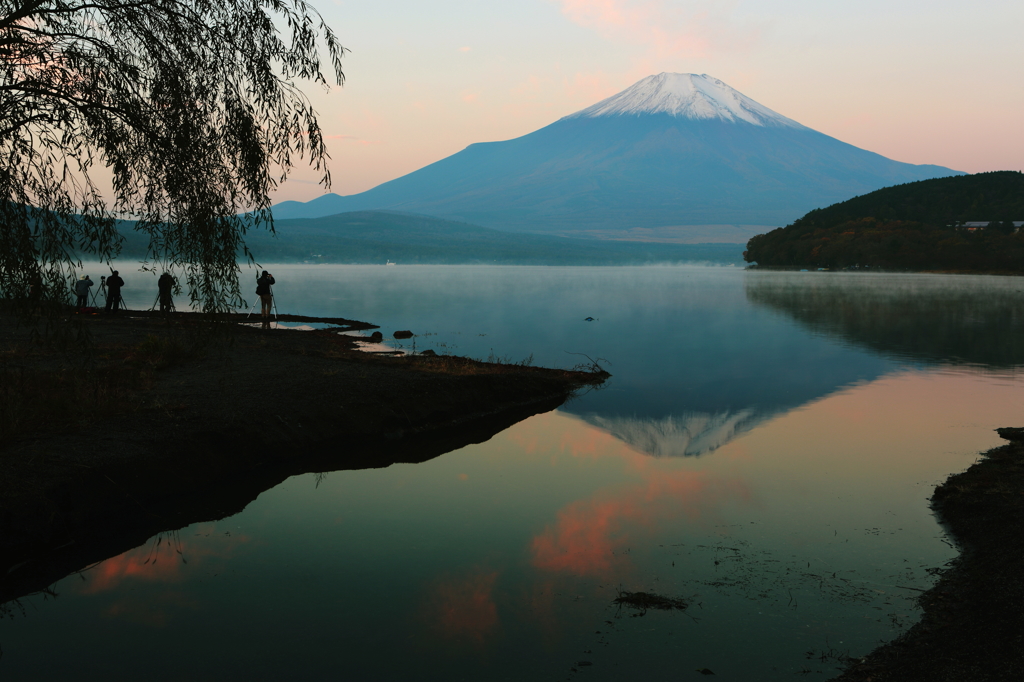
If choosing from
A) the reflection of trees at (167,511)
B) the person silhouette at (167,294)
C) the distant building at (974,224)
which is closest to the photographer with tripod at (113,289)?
the person silhouette at (167,294)

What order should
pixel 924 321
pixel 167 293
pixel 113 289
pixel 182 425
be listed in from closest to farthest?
pixel 182 425
pixel 167 293
pixel 113 289
pixel 924 321

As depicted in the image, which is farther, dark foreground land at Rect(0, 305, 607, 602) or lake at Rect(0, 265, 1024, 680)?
dark foreground land at Rect(0, 305, 607, 602)

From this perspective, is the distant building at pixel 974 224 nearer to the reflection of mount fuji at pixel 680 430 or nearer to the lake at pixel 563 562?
the lake at pixel 563 562

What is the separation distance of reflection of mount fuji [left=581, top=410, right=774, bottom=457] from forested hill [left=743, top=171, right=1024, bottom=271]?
154 meters

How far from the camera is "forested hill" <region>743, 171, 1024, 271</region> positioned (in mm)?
157125

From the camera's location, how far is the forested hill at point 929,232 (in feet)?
516

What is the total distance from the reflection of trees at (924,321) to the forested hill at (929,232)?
69790mm

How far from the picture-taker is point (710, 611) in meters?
9.38

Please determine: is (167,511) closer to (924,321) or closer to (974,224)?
(924,321)

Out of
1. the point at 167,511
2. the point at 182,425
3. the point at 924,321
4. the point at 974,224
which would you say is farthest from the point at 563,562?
the point at 974,224

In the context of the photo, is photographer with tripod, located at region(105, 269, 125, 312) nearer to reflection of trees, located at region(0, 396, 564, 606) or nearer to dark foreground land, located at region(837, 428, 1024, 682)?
reflection of trees, located at region(0, 396, 564, 606)

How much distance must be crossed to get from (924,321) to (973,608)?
5389cm

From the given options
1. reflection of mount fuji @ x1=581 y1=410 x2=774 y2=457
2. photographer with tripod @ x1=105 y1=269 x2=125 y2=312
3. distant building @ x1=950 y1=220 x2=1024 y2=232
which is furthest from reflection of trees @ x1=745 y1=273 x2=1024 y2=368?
distant building @ x1=950 y1=220 x2=1024 y2=232

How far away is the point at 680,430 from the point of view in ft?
69.7
